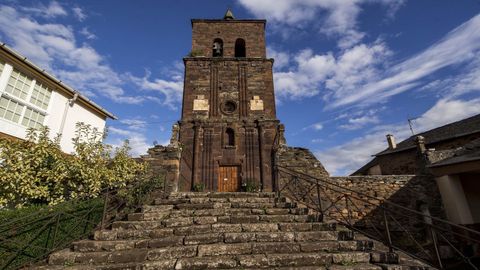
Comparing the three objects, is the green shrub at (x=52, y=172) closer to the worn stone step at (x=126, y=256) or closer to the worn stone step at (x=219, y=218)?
the worn stone step at (x=219, y=218)

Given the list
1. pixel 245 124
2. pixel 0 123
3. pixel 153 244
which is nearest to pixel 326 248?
pixel 153 244

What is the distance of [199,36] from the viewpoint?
49.7ft

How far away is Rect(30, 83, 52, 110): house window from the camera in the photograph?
37.1 ft

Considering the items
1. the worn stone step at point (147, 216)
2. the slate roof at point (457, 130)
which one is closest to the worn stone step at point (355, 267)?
the worn stone step at point (147, 216)

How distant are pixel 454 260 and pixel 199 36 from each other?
1695cm

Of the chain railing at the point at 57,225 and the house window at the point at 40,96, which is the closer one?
the chain railing at the point at 57,225

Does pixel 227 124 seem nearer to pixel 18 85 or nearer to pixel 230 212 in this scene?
pixel 230 212

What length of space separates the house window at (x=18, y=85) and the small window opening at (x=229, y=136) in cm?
941

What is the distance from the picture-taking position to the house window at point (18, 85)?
1021 centimetres

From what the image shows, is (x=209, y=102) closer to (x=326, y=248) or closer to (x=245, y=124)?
(x=245, y=124)

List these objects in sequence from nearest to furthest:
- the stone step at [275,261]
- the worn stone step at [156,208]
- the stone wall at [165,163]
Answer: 1. the stone step at [275,261]
2. the worn stone step at [156,208]
3. the stone wall at [165,163]

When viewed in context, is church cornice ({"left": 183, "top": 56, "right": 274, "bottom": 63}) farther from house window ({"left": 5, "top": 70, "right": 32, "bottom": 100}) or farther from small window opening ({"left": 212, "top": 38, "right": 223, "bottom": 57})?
house window ({"left": 5, "top": 70, "right": 32, "bottom": 100})

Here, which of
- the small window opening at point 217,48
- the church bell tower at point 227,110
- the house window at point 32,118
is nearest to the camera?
the house window at point 32,118

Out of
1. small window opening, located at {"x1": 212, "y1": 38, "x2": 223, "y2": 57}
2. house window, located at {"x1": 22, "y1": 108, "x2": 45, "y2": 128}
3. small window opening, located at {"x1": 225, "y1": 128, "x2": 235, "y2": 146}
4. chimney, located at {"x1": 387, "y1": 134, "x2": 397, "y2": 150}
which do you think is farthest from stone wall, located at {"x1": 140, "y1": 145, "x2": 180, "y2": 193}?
chimney, located at {"x1": 387, "y1": 134, "x2": 397, "y2": 150}
